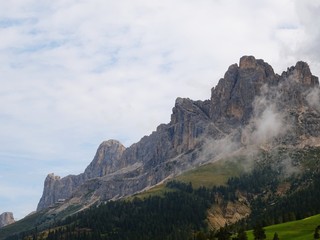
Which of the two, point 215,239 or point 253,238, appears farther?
point 215,239

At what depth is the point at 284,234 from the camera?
165m

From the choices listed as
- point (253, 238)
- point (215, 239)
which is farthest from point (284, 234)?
point (215, 239)

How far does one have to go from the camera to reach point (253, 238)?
169 meters

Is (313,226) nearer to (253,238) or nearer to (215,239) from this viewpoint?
(253,238)

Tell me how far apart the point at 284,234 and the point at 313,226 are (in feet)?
46.3

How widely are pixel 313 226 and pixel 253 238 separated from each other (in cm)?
2221

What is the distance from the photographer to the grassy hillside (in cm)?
15762

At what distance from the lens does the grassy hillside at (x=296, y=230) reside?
158 m

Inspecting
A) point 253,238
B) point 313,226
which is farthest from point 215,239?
point 313,226

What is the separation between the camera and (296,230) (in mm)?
170500

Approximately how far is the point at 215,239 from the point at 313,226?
3549 cm

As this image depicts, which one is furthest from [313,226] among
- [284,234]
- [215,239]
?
[215,239]

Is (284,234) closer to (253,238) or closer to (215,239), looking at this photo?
(253,238)
